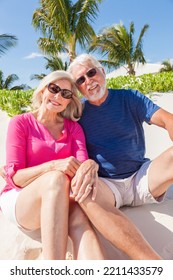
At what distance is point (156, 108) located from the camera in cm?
271

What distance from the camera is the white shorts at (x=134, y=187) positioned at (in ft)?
8.73

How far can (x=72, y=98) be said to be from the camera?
2.77 m

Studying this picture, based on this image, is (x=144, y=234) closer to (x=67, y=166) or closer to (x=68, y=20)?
(x=67, y=166)

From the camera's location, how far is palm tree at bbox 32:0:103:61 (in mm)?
17312

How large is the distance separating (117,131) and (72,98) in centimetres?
48

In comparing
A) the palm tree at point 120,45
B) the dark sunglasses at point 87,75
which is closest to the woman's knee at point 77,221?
the dark sunglasses at point 87,75

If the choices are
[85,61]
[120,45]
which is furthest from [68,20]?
[85,61]

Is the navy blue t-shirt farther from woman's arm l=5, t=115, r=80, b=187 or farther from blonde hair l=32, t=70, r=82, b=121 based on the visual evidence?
woman's arm l=5, t=115, r=80, b=187

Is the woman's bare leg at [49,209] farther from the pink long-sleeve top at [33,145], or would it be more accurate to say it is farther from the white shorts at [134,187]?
the white shorts at [134,187]

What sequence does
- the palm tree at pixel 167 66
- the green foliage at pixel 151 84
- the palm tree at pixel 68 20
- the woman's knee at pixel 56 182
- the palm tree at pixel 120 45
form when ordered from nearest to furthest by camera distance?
the woman's knee at pixel 56 182 < the green foliage at pixel 151 84 < the palm tree at pixel 68 20 < the palm tree at pixel 120 45 < the palm tree at pixel 167 66

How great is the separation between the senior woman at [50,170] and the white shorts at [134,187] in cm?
39

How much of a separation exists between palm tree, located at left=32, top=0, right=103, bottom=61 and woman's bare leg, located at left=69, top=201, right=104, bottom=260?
1616 cm

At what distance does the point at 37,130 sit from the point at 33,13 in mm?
18428

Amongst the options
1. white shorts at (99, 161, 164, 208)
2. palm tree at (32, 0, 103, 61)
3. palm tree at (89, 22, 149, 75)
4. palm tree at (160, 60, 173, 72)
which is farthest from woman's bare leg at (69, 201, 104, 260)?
palm tree at (160, 60, 173, 72)
